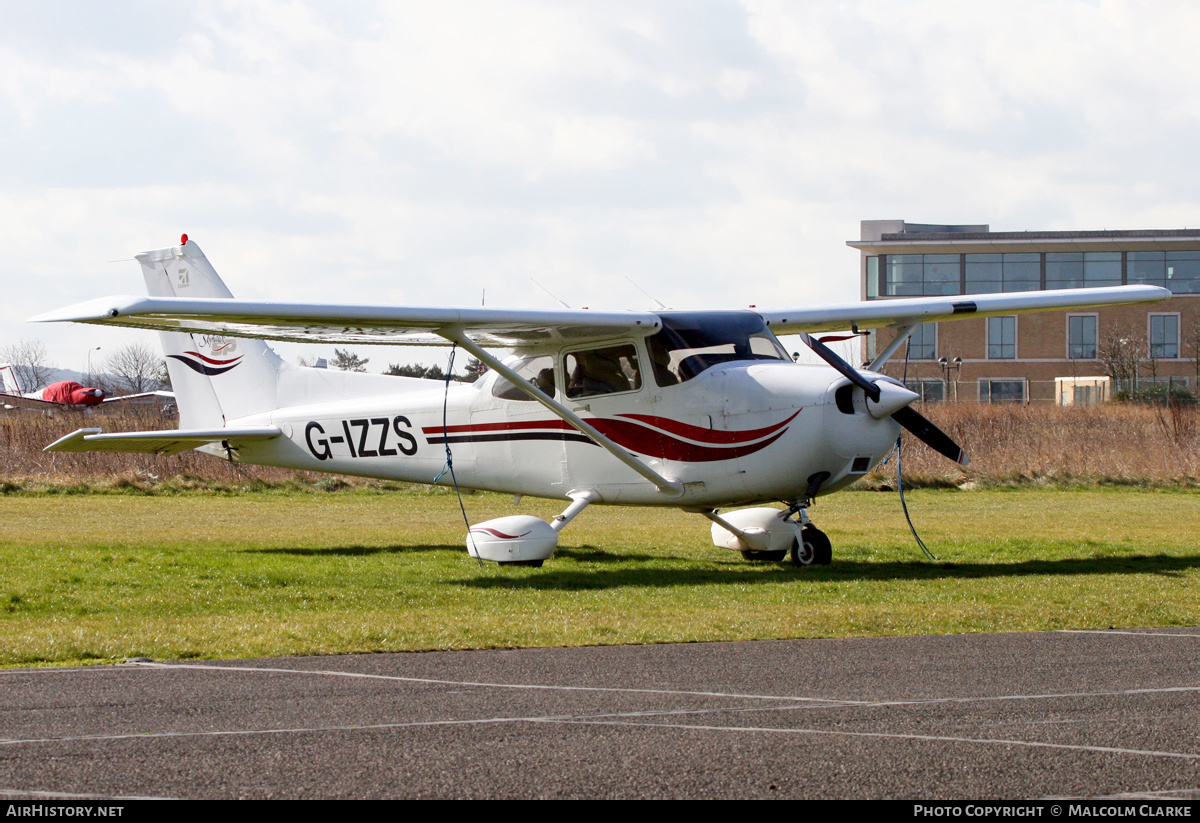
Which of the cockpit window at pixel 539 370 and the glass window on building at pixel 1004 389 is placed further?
the glass window on building at pixel 1004 389

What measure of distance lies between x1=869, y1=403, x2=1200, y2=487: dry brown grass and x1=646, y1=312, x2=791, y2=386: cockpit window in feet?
46.3

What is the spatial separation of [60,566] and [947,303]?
962cm

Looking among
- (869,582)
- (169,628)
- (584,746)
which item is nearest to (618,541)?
(869,582)

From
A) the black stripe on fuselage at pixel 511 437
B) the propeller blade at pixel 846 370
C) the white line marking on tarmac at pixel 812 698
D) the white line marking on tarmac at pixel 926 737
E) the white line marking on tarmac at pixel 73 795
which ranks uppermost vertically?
the propeller blade at pixel 846 370

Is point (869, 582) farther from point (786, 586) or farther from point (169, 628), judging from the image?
point (169, 628)

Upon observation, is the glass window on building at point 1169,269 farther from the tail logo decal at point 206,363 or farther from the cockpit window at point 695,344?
the cockpit window at point 695,344

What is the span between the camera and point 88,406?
65000 mm

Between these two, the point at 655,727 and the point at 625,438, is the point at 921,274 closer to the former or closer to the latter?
the point at 625,438

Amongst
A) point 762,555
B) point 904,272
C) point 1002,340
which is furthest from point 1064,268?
point 762,555

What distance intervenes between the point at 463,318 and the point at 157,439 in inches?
202

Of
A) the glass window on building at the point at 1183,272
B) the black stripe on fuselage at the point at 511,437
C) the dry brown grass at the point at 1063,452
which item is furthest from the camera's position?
the glass window on building at the point at 1183,272

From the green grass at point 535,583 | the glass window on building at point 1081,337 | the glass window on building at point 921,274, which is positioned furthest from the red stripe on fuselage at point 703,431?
the glass window on building at point 1081,337

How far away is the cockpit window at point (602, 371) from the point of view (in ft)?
42.2

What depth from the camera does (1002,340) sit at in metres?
66.1
